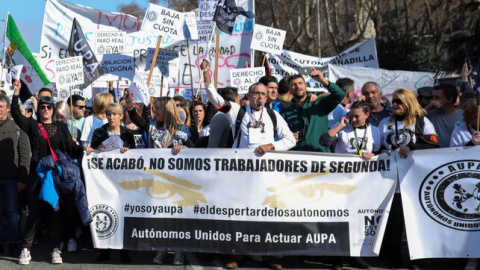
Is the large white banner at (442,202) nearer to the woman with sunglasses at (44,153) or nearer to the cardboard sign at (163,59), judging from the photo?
the woman with sunglasses at (44,153)

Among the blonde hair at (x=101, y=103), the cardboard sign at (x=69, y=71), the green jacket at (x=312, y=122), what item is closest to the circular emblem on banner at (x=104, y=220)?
the blonde hair at (x=101, y=103)

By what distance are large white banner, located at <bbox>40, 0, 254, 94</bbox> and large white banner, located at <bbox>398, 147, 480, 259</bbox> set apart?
637 cm

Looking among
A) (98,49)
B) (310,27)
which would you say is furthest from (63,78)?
(310,27)

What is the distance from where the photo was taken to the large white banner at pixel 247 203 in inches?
260

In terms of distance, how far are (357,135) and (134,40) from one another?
7769 millimetres

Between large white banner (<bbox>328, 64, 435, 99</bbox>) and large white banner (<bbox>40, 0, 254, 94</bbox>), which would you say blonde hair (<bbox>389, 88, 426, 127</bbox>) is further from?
large white banner (<bbox>328, 64, 435, 99</bbox>)

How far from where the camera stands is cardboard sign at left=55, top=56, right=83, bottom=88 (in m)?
9.73

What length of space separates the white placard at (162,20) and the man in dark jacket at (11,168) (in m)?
3.91

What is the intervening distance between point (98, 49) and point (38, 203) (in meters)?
5.13

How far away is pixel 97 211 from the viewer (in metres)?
6.93

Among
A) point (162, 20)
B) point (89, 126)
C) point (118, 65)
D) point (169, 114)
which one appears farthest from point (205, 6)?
point (169, 114)

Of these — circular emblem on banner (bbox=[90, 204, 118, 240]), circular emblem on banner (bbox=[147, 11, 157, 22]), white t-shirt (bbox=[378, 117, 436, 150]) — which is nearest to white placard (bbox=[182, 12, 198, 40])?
circular emblem on banner (bbox=[147, 11, 157, 22])

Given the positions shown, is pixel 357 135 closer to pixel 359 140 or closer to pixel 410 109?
pixel 359 140

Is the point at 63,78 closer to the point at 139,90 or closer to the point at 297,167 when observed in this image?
the point at 139,90
